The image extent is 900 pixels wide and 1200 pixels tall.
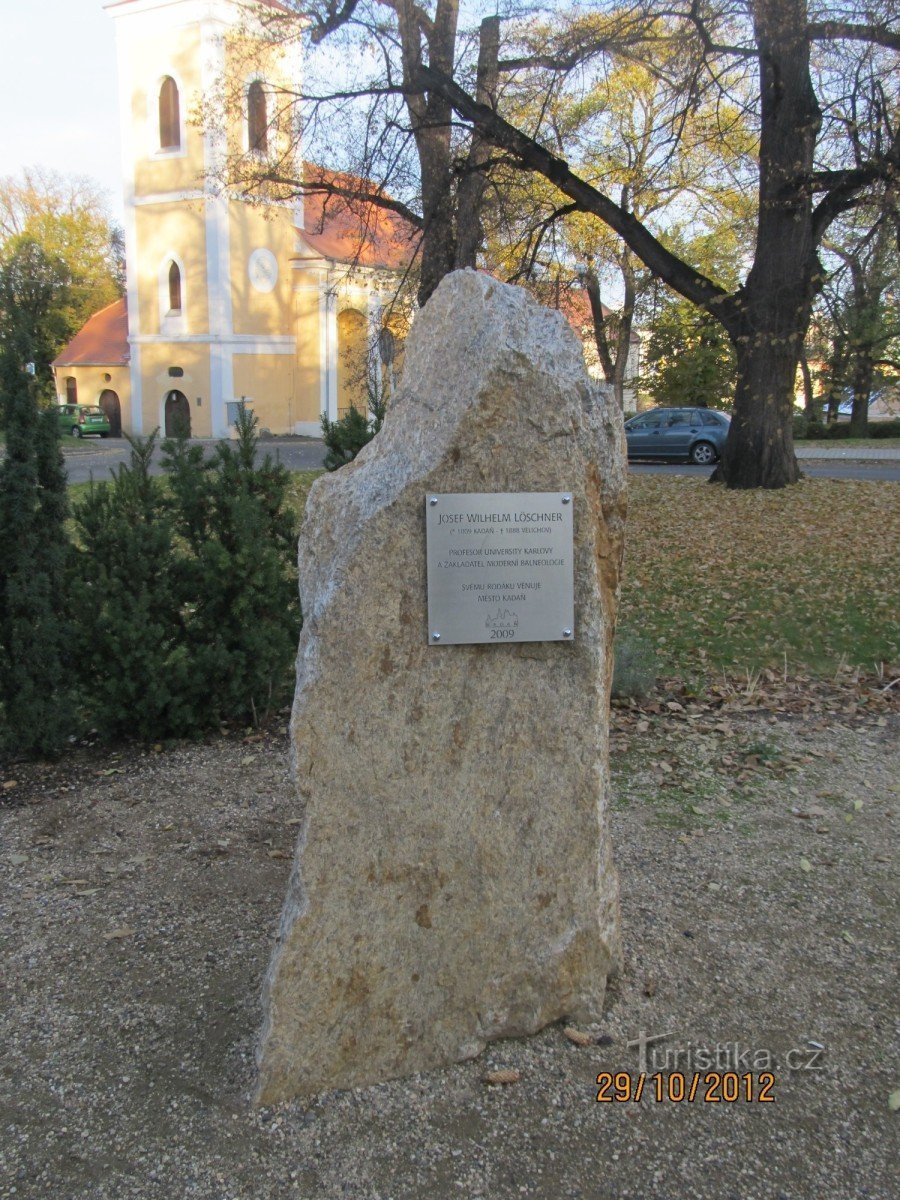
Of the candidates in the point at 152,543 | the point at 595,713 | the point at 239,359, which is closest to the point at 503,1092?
the point at 595,713

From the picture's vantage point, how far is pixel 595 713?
3.18 meters

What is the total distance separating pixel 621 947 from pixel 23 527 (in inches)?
142

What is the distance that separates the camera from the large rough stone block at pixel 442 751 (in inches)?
118

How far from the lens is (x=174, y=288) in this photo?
36.9 metres

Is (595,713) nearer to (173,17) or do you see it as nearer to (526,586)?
(526,586)

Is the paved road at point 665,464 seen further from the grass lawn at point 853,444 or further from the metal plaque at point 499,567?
the metal plaque at point 499,567

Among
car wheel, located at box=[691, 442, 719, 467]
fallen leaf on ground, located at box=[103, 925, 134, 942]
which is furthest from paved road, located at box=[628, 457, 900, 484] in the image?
fallen leaf on ground, located at box=[103, 925, 134, 942]

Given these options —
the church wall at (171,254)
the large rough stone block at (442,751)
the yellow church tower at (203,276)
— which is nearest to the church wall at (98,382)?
the yellow church tower at (203,276)

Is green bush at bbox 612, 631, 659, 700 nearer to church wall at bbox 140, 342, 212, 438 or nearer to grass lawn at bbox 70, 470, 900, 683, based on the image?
grass lawn at bbox 70, 470, 900, 683

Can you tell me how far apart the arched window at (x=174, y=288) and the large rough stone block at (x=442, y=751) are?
119 feet

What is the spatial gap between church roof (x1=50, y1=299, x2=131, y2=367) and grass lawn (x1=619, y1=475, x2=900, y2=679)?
3130 cm

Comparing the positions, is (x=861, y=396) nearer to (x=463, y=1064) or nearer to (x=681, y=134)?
(x=681, y=134)

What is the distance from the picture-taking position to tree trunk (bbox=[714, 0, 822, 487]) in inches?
564
